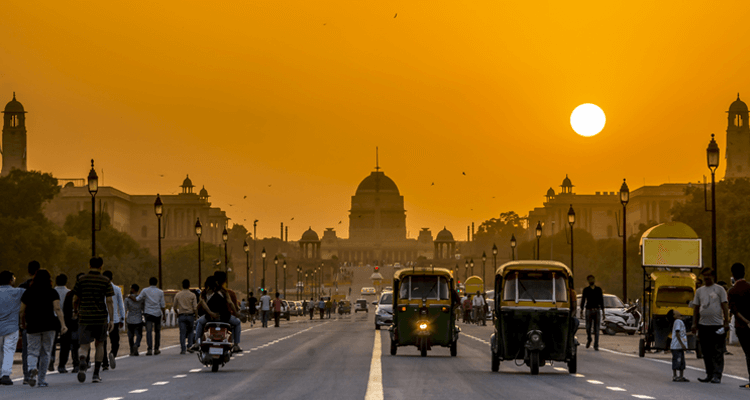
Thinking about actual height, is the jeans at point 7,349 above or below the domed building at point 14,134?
below

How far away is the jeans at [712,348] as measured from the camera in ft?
59.8

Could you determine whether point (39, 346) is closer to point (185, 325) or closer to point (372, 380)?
point (372, 380)

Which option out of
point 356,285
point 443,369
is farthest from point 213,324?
point 356,285

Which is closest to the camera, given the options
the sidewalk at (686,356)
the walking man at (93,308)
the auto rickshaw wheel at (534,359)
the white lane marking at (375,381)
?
the white lane marking at (375,381)

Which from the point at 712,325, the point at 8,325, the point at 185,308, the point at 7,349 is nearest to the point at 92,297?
the point at 8,325

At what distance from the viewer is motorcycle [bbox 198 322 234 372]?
20234 millimetres

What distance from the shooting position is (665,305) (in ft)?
84.2

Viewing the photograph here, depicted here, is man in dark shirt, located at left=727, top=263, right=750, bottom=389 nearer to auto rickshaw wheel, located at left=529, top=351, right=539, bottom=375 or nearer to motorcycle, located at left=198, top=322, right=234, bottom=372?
auto rickshaw wheel, located at left=529, top=351, right=539, bottom=375

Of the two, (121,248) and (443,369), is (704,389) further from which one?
(121,248)

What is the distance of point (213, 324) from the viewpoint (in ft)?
66.6

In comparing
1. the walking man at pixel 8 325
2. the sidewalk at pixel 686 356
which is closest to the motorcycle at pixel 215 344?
the walking man at pixel 8 325

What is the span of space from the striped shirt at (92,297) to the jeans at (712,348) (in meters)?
9.93

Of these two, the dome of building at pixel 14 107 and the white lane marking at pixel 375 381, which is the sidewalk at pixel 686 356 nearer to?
the white lane marking at pixel 375 381

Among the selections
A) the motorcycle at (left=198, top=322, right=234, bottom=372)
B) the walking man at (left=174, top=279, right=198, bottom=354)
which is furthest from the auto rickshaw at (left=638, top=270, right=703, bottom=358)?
the walking man at (left=174, top=279, right=198, bottom=354)
